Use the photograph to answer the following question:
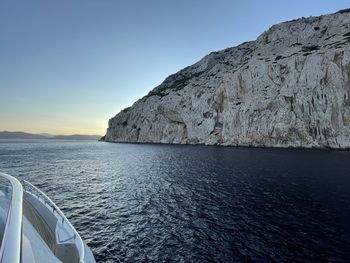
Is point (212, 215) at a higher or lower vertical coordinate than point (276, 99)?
lower

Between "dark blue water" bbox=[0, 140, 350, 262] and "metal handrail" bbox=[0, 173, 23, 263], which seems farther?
"dark blue water" bbox=[0, 140, 350, 262]

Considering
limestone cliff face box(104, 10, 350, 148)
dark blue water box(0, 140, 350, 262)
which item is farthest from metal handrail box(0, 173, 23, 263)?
limestone cliff face box(104, 10, 350, 148)

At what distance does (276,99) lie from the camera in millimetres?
102250

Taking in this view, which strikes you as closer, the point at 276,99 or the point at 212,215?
the point at 212,215

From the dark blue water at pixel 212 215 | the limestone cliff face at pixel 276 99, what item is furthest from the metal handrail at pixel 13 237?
the limestone cliff face at pixel 276 99

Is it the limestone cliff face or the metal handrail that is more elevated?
the limestone cliff face

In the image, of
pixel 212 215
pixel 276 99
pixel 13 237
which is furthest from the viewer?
pixel 276 99

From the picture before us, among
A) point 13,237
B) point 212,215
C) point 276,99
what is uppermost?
point 276,99

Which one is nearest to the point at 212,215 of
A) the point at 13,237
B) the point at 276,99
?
the point at 13,237

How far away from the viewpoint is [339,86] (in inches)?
3467

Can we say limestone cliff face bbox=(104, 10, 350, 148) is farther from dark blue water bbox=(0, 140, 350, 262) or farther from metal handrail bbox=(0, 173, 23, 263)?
metal handrail bbox=(0, 173, 23, 263)

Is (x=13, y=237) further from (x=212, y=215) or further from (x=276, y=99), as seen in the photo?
(x=276, y=99)

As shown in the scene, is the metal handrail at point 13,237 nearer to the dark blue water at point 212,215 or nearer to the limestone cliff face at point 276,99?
the dark blue water at point 212,215

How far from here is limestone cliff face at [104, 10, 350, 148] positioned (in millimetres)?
89375
